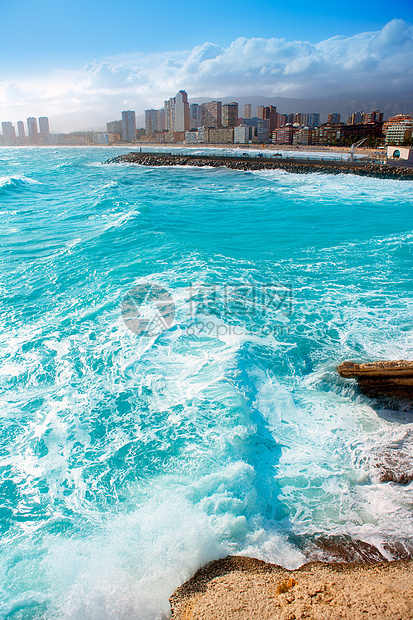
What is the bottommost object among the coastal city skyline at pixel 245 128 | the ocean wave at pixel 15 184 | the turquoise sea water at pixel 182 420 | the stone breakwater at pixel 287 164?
the turquoise sea water at pixel 182 420

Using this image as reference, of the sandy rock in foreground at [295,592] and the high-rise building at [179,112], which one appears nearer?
the sandy rock in foreground at [295,592]

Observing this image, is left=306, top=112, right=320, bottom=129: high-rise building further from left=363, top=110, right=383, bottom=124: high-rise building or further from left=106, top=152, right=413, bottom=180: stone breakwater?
left=106, top=152, right=413, bottom=180: stone breakwater

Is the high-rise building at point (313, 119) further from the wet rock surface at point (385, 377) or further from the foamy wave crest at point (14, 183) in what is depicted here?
the wet rock surface at point (385, 377)

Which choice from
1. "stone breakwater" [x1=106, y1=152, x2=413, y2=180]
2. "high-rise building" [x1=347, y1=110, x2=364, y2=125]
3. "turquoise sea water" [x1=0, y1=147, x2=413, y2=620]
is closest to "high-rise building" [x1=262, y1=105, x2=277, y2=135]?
"high-rise building" [x1=347, y1=110, x2=364, y2=125]

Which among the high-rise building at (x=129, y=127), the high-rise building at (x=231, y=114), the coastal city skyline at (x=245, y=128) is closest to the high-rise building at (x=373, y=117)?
the coastal city skyline at (x=245, y=128)

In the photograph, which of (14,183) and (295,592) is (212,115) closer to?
(14,183)

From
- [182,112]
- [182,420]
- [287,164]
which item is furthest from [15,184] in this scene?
[182,112]

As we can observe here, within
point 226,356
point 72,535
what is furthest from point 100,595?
point 226,356
